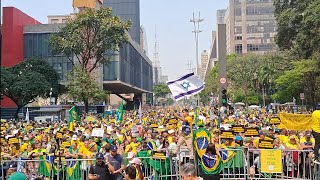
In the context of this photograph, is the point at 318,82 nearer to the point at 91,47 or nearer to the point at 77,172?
the point at 91,47

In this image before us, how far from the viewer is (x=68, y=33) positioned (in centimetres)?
4994

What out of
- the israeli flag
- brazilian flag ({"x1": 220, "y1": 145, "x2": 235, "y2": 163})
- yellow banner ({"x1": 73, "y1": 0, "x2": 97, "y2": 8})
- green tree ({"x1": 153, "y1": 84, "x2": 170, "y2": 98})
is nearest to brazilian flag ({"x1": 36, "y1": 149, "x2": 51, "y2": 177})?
brazilian flag ({"x1": 220, "y1": 145, "x2": 235, "y2": 163})

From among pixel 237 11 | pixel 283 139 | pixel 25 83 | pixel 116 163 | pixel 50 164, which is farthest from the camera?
pixel 237 11

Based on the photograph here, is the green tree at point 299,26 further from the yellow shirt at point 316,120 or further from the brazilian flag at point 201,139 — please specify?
the brazilian flag at point 201,139

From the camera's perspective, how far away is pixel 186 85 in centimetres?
A: 1437

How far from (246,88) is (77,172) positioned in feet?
233

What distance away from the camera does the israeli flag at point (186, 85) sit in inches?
560

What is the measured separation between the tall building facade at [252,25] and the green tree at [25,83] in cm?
8249

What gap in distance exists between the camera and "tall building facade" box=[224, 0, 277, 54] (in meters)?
130

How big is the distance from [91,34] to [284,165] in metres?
41.0

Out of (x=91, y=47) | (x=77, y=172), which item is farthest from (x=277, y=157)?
(x=91, y=47)

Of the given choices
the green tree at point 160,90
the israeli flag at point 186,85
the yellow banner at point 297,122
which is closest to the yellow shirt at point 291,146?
the israeli flag at point 186,85

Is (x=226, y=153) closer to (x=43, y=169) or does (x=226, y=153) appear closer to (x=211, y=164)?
(x=211, y=164)

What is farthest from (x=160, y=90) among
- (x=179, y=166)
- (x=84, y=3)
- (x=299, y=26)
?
(x=179, y=166)
